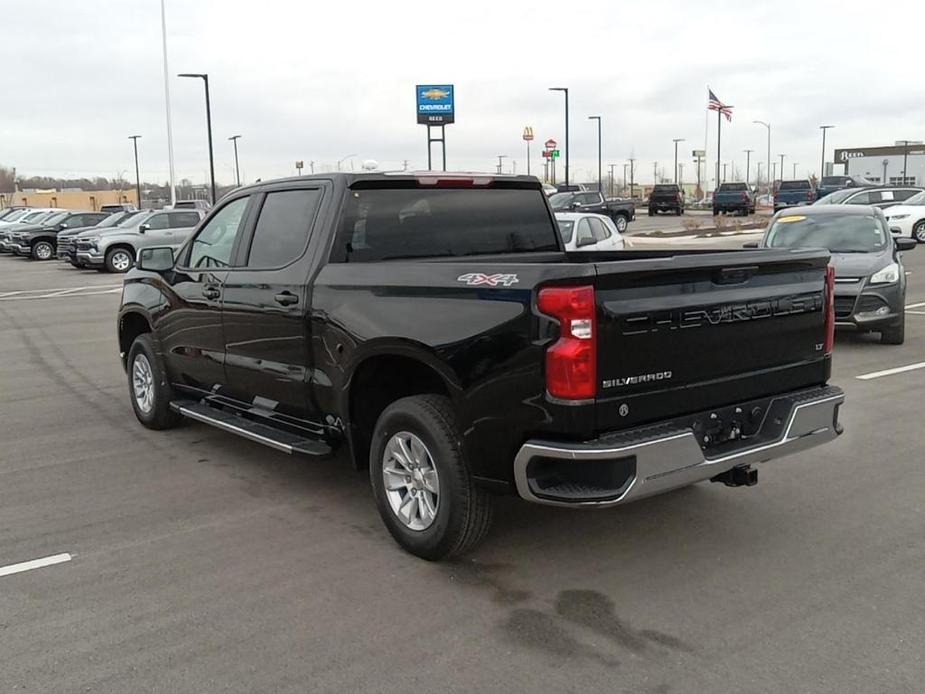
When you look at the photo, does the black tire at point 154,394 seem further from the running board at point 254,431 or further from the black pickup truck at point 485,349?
the black pickup truck at point 485,349

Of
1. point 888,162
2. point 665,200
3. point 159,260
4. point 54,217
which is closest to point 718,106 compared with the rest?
point 665,200

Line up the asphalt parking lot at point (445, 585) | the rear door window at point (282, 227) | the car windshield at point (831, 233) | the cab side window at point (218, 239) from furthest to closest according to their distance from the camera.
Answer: the car windshield at point (831, 233) < the cab side window at point (218, 239) < the rear door window at point (282, 227) < the asphalt parking lot at point (445, 585)

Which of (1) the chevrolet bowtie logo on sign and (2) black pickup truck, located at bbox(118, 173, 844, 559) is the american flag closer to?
(1) the chevrolet bowtie logo on sign

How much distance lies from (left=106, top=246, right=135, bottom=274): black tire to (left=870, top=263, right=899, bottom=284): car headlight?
20.7 meters

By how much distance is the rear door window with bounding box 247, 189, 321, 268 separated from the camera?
16.6 feet

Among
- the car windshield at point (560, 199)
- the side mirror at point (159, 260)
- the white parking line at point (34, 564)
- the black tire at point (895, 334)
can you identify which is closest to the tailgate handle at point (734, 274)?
the white parking line at point (34, 564)

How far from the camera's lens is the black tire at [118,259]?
24.4m

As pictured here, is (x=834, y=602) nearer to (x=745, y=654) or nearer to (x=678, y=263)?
(x=745, y=654)

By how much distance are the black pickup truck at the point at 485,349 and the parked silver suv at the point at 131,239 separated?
19396mm

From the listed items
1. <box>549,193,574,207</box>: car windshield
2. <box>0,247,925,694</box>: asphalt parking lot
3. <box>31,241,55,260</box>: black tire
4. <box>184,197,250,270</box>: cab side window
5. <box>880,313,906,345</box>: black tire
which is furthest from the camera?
<box>549,193,574,207</box>: car windshield

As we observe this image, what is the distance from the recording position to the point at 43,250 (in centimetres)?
3192

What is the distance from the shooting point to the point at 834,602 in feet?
12.3

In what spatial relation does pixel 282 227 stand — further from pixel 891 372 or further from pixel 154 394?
pixel 891 372

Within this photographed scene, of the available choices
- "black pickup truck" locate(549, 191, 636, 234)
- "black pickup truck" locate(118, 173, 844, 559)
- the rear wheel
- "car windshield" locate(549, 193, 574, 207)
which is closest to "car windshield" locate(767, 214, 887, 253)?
"black pickup truck" locate(118, 173, 844, 559)
